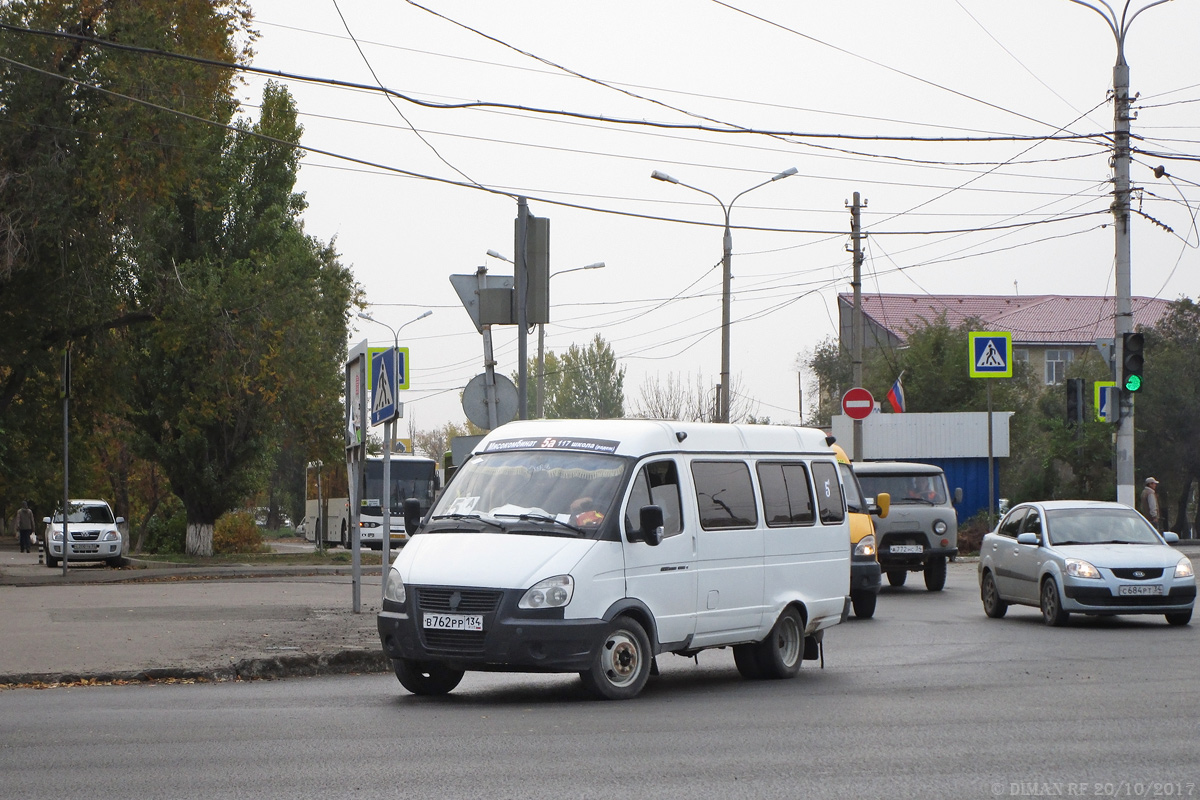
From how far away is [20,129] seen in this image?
2452cm

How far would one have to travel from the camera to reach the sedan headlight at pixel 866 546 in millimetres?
17625

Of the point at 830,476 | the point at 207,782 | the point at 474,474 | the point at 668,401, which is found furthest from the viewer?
the point at 668,401

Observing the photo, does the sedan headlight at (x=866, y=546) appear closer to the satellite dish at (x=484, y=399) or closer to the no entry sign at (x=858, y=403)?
the satellite dish at (x=484, y=399)

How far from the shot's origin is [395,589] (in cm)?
1048

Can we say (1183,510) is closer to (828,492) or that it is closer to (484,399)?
(484,399)

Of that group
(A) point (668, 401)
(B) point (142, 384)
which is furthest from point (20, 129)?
(A) point (668, 401)

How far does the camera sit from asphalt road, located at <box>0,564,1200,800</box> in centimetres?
690

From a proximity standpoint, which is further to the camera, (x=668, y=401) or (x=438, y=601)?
(x=668, y=401)

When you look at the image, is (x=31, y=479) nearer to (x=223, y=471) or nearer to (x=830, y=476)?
(x=223, y=471)

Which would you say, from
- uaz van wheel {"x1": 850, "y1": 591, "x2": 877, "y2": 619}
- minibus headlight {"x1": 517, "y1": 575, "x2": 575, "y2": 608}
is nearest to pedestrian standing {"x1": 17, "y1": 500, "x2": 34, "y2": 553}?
uaz van wheel {"x1": 850, "y1": 591, "x2": 877, "y2": 619}

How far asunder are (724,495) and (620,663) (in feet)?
6.18

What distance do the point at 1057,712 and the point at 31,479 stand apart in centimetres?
2477

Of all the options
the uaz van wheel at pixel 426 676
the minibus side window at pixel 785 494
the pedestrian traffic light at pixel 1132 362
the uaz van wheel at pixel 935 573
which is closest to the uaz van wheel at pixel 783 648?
the minibus side window at pixel 785 494

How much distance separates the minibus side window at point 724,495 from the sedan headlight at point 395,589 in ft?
8.07
